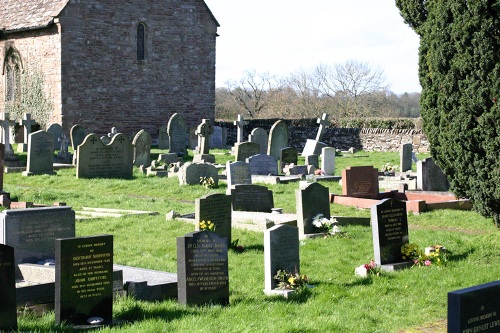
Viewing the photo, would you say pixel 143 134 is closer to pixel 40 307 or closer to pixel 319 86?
pixel 40 307

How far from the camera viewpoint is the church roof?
34.7 m

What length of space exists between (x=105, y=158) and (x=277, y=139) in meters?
8.15

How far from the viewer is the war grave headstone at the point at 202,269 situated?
892 cm

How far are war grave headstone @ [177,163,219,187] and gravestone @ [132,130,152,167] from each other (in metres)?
5.30

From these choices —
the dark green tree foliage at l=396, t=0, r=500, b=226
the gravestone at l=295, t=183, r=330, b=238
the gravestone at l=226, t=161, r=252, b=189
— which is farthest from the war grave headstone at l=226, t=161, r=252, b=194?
the dark green tree foliage at l=396, t=0, r=500, b=226

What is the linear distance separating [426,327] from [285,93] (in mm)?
56682

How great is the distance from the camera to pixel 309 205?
13.6m

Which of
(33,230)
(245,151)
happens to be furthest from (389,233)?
(245,151)

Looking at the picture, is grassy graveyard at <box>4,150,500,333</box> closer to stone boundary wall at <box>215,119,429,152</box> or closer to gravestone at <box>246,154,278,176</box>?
gravestone at <box>246,154,278,176</box>

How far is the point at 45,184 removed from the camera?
2192 centimetres

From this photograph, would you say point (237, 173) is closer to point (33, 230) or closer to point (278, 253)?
point (278, 253)

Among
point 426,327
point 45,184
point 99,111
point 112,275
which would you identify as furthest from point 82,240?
point 99,111

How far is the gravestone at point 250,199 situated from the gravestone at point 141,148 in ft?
35.2

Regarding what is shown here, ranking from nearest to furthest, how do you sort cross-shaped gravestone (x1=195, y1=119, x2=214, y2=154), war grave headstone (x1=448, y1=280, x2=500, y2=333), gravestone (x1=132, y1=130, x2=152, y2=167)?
war grave headstone (x1=448, y1=280, x2=500, y2=333) → gravestone (x1=132, y1=130, x2=152, y2=167) → cross-shaped gravestone (x1=195, y1=119, x2=214, y2=154)
